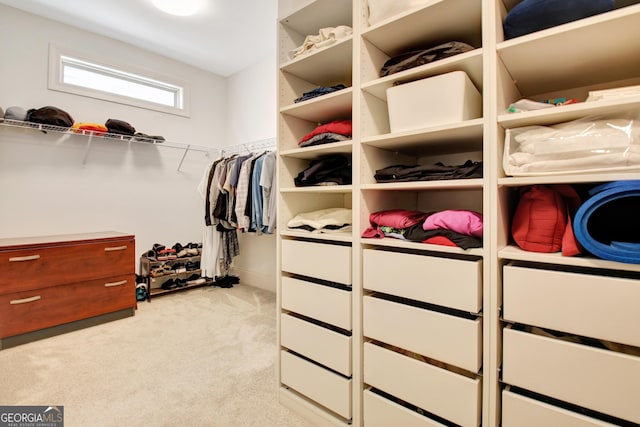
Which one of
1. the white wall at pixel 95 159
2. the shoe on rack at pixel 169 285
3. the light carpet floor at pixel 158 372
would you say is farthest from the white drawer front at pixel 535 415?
the white wall at pixel 95 159

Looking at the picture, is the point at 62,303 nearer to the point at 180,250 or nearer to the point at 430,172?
the point at 180,250

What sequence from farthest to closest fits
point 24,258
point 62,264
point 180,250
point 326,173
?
point 180,250
point 62,264
point 24,258
point 326,173

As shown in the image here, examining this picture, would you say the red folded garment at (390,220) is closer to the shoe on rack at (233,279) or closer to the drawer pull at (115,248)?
the drawer pull at (115,248)

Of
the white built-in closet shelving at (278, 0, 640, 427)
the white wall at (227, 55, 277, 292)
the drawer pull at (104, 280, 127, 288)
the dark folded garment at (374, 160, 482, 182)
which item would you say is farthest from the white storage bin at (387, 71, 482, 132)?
the drawer pull at (104, 280, 127, 288)

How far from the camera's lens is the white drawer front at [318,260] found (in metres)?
1.38

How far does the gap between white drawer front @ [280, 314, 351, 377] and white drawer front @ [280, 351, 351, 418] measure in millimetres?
47

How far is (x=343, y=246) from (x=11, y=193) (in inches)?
116

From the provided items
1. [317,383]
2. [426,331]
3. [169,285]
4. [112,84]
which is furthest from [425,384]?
[112,84]

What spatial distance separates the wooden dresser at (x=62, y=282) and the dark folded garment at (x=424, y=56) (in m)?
2.56

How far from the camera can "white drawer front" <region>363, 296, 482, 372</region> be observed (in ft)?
3.47

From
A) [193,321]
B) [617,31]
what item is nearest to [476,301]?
[617,31]

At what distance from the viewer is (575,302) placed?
2.92ft

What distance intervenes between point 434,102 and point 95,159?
320cm

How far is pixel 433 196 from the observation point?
5.51ft
